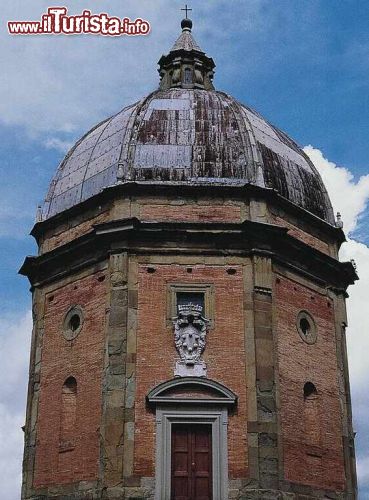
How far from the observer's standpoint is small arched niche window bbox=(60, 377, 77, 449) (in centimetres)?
2305

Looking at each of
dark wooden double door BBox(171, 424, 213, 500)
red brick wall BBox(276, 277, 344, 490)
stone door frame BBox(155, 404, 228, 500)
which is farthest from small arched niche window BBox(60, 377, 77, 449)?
red brick wall BBox(276, 277, 344, 490)

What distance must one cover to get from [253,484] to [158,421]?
2.87 m

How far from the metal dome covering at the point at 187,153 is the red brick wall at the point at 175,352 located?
316 centimetres

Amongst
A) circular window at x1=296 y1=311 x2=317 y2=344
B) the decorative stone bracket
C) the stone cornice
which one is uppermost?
the stone cornice

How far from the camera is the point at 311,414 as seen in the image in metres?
23.8

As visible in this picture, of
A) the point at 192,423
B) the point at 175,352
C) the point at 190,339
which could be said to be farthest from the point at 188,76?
the point at 192,423

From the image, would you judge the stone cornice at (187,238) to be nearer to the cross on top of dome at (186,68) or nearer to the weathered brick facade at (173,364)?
the weathered brick facade at (173,364)

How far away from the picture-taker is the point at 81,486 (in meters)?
21.8

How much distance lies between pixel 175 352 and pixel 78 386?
2.99 meters

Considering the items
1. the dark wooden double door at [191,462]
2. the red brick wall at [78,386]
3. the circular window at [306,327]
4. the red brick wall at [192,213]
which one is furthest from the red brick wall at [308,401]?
the red brick wall at [78,386]

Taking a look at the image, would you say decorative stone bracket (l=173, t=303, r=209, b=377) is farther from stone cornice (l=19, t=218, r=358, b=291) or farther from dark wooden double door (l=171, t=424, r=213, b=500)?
stone cornice (l=19, t=218, r=358, b=291)

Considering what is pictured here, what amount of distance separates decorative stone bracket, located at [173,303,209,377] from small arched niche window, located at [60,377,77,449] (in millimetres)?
3323

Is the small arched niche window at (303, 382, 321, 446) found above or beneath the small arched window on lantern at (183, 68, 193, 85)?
beneath

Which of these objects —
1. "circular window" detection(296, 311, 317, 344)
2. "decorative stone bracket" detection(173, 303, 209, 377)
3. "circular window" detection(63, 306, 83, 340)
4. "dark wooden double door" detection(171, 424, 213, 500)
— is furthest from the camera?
"circular window" detection(296, 311, 317, 344)
